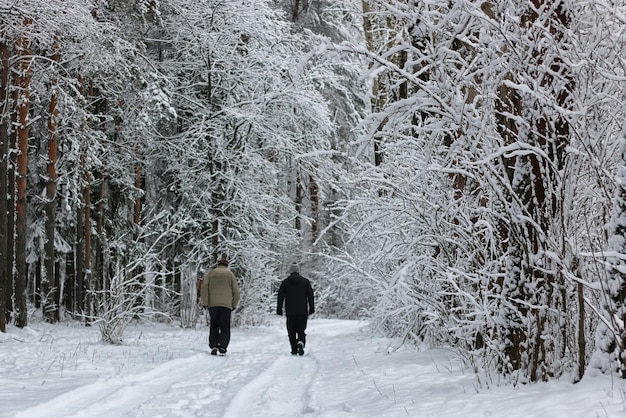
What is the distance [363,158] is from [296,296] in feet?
12.7

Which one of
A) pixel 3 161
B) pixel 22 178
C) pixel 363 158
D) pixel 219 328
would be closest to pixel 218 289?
pixel 219 328

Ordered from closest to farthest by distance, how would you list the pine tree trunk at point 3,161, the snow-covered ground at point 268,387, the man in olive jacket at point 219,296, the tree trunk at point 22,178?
the snow-covered ground at point 268,387 < the man in olive jacket at point 219,296 < the pine tree trunk at point 3,161 < the tree trunk at point 22,178

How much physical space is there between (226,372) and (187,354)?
9.65 ft

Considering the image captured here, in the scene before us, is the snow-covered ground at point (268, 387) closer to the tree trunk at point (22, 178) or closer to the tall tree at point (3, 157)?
the tall tree at point (3, 157)

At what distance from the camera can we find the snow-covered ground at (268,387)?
17.4 ft

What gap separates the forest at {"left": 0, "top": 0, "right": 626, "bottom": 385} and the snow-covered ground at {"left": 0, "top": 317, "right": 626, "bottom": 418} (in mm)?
460

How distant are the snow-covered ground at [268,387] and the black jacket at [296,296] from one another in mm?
893

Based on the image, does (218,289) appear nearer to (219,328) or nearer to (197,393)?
(219,328)

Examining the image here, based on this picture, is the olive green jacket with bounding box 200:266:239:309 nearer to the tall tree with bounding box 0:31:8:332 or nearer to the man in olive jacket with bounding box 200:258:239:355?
the man in olive jacket with bounding box 200:258:239:355

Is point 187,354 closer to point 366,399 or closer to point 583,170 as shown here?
point 366,399

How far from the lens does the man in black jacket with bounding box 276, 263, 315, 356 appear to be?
13188mm

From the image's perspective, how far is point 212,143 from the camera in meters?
20.9

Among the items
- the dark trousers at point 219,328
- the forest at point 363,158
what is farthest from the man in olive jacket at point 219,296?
the forest at point 363,158

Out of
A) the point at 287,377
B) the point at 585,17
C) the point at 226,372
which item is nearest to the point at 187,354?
the point at 226,372
